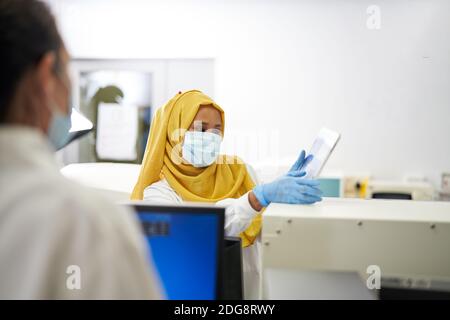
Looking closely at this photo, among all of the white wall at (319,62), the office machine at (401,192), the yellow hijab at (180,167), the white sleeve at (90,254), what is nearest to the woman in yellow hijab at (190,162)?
the yellow hijab at (180,167)

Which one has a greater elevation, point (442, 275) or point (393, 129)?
point (393, 129)

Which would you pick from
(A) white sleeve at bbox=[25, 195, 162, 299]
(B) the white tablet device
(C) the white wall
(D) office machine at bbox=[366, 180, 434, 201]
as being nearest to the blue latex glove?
(B) the white tablet device

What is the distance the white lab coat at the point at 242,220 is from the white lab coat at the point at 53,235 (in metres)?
0.61

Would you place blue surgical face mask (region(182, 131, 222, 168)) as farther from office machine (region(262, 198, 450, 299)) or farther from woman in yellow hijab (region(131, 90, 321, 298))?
office machine (region(262, 198, 450, 299))

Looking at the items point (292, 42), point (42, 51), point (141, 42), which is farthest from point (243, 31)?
point (42, 51)

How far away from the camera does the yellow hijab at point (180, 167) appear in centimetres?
145

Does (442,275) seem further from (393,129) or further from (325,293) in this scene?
(393,129)

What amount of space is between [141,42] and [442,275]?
11.0 feet

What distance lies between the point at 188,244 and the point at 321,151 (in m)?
0.51

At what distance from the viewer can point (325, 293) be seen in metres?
0.69

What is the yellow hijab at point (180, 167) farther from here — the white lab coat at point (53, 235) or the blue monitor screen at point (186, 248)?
the white lab coat at point (53, 235)

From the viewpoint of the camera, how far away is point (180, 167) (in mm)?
1486

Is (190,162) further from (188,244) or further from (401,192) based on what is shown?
(401,192)

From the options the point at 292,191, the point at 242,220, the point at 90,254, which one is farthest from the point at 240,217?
the point at 90,254
